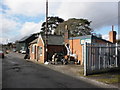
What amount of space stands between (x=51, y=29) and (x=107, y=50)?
5421 cm

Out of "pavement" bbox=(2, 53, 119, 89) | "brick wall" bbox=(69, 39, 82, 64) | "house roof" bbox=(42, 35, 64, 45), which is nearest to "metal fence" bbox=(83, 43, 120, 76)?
"pavement" bbox=(2, 53, 119, 89)

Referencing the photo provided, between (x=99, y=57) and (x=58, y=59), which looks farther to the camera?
(x=58, y=59)

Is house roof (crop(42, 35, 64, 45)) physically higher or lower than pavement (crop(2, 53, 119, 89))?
higher

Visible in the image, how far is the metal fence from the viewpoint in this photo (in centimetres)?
1345

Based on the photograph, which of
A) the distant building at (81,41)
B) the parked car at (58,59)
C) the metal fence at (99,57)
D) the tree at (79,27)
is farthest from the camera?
the tree at (79,27)

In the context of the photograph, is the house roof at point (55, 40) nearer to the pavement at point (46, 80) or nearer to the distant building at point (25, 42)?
the pavement at point (46, 80)

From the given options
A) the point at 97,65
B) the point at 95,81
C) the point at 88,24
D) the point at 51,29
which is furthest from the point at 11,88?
the point at 51,29

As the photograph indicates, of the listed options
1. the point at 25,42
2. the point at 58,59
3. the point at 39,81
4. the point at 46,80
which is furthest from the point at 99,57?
the point at 25,42

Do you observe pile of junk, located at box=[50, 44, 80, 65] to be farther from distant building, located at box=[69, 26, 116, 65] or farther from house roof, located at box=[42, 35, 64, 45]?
house roof, located at box=[42, 35, 64, 45]

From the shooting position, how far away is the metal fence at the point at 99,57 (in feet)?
44.1

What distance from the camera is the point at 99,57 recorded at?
1440cm

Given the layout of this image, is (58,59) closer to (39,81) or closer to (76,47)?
(76,47)

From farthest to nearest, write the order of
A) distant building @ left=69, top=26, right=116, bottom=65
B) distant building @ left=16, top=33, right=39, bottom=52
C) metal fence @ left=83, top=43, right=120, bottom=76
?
distant building @ left=16, top=33, right=39, bottom=52, distant building @ left=69, top=26, right=116, bottom=65, metal fence @ left=83, top=43, right=120, bottom=76

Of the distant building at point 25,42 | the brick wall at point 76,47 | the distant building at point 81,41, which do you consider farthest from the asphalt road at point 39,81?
the distant building at point 25,42
